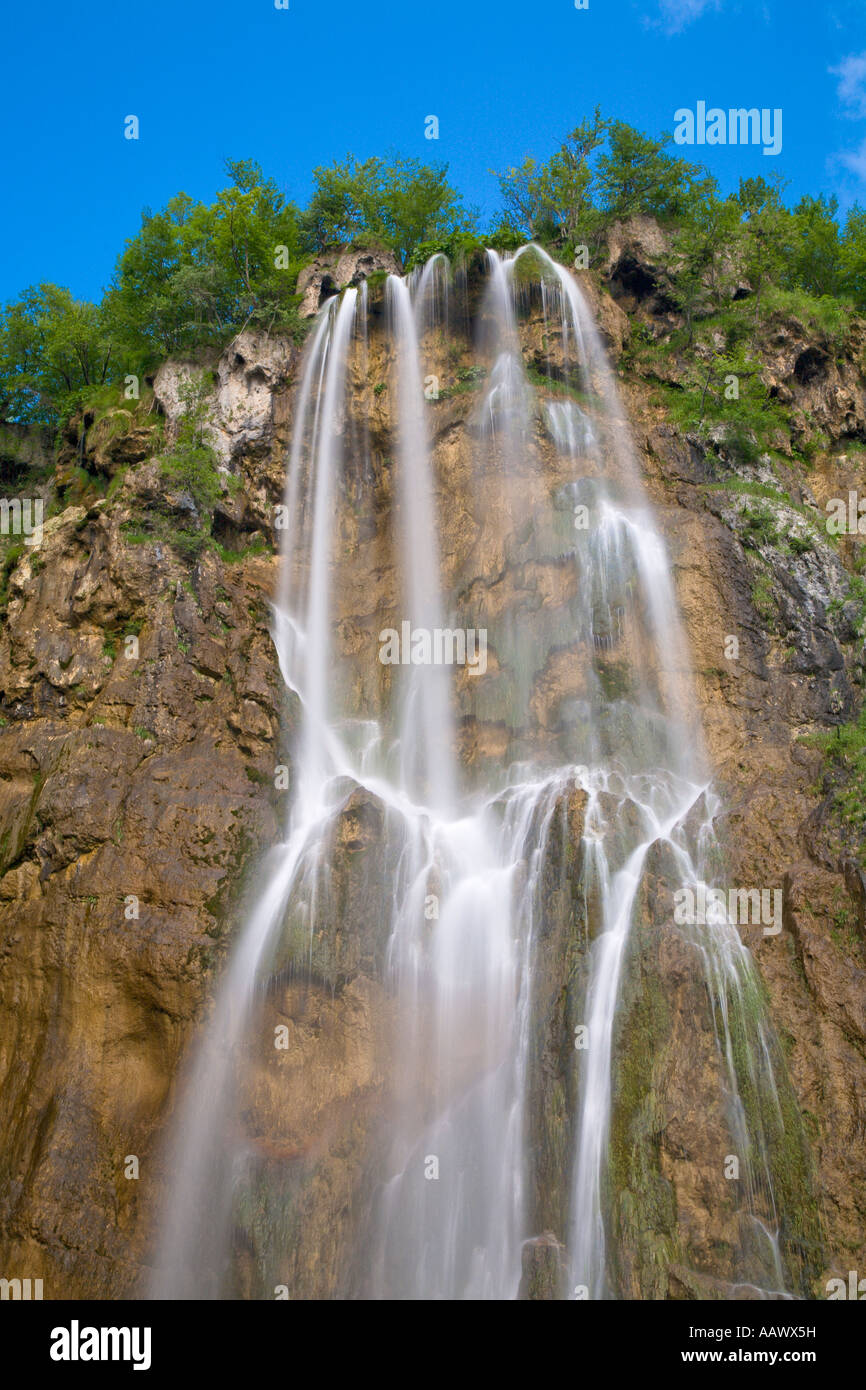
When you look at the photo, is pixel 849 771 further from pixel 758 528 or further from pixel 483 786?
pixel 758 528

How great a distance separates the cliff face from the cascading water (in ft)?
0.83

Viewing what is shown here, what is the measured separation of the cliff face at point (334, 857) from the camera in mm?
11531

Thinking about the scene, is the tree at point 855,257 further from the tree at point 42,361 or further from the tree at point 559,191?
the tree at point 42,361

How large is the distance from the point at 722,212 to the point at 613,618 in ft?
47.5

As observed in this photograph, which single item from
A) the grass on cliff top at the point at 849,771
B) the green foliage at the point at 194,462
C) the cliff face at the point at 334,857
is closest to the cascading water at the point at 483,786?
the cliff face at the point at 334,857

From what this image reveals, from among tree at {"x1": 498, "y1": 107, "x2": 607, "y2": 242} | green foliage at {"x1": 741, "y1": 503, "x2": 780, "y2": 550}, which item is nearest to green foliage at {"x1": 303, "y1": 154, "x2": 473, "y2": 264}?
tree at {"x1": 498, "y1": 107, "x2": 607, "y2": 242}

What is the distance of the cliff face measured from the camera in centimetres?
1153

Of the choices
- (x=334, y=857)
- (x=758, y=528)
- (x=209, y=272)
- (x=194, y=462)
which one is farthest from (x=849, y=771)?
(x=209, y=272)

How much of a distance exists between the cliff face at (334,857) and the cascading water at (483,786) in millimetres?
251

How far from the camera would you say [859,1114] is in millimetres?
11281

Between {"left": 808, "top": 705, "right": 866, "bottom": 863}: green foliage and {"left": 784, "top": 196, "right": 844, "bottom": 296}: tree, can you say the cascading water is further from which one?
{"left": 784, "top": 196, "right": 844, "bottom": 296}: tree

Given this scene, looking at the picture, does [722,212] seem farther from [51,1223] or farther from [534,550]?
[51,1223]

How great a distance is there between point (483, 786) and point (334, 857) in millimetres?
3600

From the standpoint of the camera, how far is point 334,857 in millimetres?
14906
